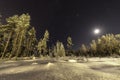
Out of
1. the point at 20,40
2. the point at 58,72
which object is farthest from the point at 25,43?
the point at 58,72

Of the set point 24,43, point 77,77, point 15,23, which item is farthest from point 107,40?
point 77,77

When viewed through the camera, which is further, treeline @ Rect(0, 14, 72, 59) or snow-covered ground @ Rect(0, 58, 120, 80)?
treeline @ Rect(0, 14, 72, 59)

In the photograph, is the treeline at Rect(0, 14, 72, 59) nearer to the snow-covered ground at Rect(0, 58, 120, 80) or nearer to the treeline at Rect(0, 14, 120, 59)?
the treeline at Rect(0, 14, 120, 59)

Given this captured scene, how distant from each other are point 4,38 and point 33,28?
16698mm

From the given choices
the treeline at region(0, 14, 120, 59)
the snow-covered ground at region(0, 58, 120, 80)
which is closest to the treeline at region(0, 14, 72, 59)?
the treeline at region(0, 14, 120, 59)

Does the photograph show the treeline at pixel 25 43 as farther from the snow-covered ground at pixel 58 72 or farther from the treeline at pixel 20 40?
the snow-covered ground at pixel 58 72

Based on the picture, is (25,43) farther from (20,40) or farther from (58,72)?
(58,72)

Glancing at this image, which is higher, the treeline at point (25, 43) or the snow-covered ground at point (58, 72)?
the treeline at point (25, 43)

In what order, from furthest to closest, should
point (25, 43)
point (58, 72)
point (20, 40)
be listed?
point (25, 43) → point (20, 40) → point (58, 72)

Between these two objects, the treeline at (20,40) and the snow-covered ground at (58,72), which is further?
the treeline at (20,40)

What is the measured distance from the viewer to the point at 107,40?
105 meters

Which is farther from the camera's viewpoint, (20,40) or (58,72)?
(20,40)

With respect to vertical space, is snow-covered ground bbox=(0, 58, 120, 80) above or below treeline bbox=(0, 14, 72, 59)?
below

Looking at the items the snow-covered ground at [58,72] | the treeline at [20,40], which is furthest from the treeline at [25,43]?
the snow-covered ground at [58,72]
